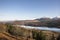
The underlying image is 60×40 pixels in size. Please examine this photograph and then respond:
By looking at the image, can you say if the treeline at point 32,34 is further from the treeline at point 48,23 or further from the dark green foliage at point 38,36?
the treeline at point 48,23

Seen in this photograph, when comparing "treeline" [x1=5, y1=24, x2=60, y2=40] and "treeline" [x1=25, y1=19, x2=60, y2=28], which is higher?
"treeline" [x1=25, y1=19, x2=60, y2=28]

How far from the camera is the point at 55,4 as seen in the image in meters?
6.75

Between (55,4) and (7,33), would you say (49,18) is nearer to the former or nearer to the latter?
(55,4)

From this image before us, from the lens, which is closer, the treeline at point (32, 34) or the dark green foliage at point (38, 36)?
the treeline at point (32, 34)

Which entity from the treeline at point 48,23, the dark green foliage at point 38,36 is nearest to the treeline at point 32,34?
the dark green foliage at point 38,36

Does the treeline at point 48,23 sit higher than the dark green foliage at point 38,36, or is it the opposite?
the treeline at point 48,23

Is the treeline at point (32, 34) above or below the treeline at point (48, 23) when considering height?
below

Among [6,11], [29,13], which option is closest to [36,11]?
[29,13]

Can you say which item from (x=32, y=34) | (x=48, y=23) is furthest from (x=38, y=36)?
(x=48, y=23)

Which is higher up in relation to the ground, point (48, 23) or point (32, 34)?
point (48, 23)

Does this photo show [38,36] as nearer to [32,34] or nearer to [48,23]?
[32,34]

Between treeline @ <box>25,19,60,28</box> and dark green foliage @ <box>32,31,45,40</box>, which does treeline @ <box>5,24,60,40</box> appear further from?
treeline @ <box>25,19,60,28</box>

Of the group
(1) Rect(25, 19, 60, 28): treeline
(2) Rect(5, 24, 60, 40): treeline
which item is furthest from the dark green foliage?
(1) Rect(25, 19, 60, 28): treeline

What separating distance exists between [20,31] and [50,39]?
1319 millimetres
